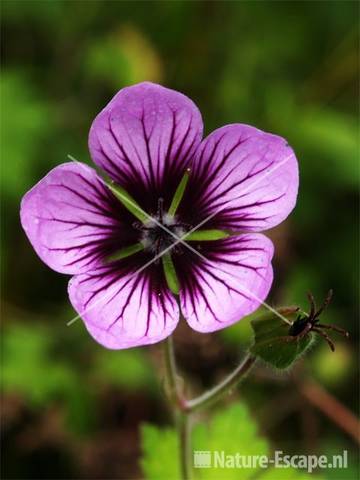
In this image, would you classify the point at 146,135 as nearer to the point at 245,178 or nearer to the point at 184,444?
the point at 245,178

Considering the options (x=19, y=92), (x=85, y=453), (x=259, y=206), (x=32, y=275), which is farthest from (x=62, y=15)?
(x=259, y=206)

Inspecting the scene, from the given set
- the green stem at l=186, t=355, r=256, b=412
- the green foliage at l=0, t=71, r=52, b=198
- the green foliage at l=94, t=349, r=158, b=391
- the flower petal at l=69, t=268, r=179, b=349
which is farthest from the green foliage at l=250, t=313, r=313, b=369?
the green foliage at l=0, t=71, r=52, b=198

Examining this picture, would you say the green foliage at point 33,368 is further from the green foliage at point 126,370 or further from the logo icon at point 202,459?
the logo icon at point 202,459

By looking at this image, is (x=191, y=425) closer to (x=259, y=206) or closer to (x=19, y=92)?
(x=259, y=206)

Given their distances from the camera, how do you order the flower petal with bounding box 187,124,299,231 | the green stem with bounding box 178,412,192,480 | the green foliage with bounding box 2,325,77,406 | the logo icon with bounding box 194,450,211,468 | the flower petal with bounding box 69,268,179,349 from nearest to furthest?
the flower petal with bounding box 69,268,179,349, the flower petal with bounding box 187,124,299,231, the green stem with bounding box 178,412,192,480, the logo icon with bounding box 194,450,211,468, the green foliage with bounding box 2,325,77,406

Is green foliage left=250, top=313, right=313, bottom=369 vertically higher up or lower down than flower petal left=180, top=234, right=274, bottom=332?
lower down

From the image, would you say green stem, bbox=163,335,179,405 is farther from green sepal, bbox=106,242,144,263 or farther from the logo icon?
the logo icon
